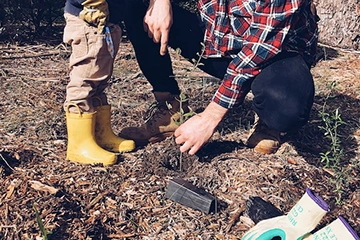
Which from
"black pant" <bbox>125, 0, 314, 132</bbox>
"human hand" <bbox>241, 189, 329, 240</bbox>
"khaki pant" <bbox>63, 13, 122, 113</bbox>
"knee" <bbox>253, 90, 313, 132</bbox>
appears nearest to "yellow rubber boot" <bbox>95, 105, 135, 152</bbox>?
"khaki pant" <bbox>63, 13, 122, 113</bbox>

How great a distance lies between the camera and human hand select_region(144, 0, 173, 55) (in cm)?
254

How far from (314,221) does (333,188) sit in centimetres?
80

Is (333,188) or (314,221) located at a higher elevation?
(314,221)

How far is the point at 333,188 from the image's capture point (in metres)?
2.65

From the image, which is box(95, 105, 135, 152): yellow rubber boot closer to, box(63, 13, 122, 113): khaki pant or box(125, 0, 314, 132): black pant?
box(63, 13, 122, 113): khaki pant

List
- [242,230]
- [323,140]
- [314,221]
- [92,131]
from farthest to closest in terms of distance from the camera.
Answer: [323,140] < [92,131] < [242,230] < [314,221]

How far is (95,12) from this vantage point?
2.42m

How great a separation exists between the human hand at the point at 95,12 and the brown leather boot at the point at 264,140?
104 centimetres

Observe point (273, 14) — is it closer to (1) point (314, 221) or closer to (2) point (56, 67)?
(1) point (314, 221)

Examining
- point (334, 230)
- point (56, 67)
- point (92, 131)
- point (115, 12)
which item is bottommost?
point (56, 67)

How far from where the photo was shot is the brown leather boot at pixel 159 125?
9.76ft

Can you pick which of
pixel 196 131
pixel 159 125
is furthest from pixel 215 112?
pixel 159 125

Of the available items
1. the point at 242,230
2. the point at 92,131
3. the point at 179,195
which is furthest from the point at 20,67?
the point at 242,230

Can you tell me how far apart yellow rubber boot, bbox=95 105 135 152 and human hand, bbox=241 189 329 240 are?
3.20ft
